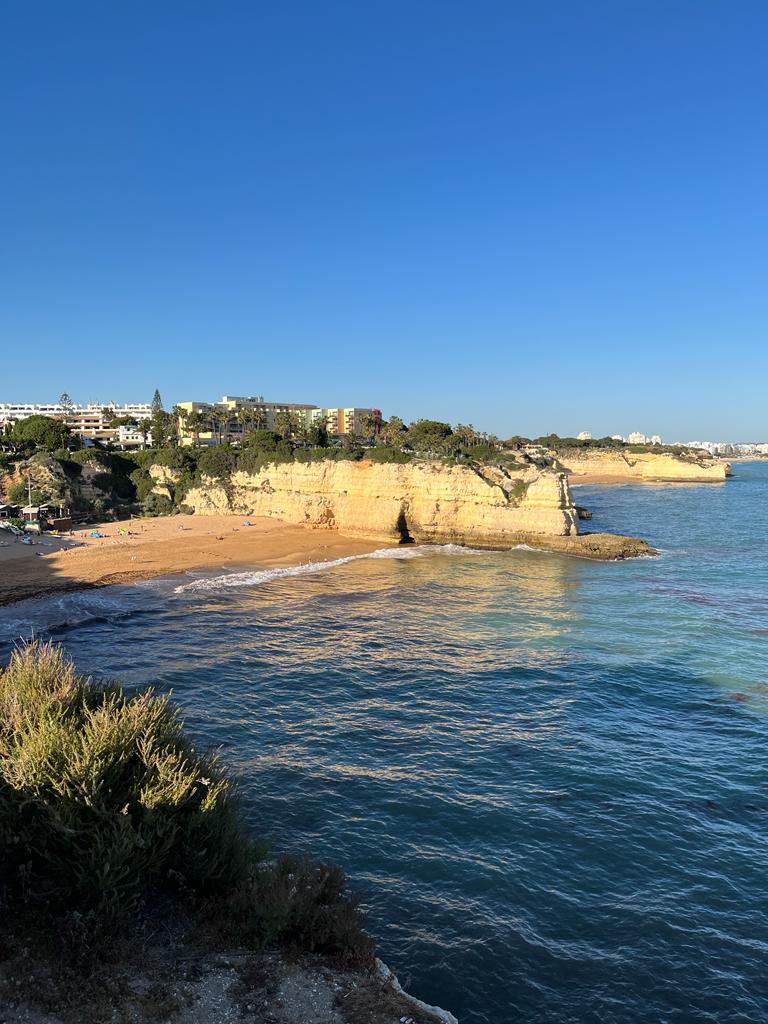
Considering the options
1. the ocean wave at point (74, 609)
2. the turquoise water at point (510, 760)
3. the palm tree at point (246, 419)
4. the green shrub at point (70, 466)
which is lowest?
the turquoise water at point (510, 760)

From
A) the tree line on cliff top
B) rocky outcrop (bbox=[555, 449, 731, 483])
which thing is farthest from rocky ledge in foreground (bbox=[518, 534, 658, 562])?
rocky outcrop (bbox=[555, 449, 731, 483])

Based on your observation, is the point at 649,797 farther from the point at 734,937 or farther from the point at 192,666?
the point at 192,666

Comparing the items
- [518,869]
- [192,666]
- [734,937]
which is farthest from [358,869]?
[192,666]

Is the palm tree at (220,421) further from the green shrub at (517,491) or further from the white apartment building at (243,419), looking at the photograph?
the green shrub at (517,491)

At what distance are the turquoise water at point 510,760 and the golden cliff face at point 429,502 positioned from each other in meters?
14.7

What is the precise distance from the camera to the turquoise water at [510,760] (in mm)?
10367

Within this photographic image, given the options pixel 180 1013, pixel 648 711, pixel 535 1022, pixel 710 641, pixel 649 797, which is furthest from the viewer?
pixel 710 641

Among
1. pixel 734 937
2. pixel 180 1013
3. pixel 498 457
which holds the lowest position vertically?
pixel 734 937

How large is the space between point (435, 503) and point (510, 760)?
39136 millimetres

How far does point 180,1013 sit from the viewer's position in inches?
280

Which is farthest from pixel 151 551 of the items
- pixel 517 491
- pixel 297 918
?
pixel 297 918

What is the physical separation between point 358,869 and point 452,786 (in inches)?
155

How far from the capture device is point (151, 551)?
50.1m

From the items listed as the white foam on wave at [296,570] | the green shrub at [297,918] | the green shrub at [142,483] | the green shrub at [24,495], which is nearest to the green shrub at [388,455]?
the white foam on wave at [296,570]
